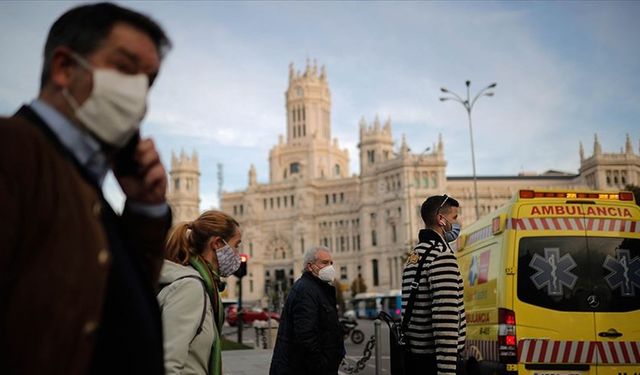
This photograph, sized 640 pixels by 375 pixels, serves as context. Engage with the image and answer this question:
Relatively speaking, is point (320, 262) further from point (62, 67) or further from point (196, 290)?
point (62, 67)

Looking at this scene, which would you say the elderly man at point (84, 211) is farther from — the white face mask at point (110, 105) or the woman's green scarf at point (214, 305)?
the woman's green scarf at point (214, 305)

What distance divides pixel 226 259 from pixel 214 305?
57 centimetres

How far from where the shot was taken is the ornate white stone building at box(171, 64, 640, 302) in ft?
283

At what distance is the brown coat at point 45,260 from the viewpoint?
1610mm

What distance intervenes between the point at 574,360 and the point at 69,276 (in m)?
6.52

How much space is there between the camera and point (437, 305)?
5.75m

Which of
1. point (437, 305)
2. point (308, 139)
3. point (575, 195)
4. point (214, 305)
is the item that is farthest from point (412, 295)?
point (308, 139)

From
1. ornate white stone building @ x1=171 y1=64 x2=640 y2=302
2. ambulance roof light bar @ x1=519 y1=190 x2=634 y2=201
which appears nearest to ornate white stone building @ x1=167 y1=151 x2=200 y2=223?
ornate white stone building @ x1=171 y1=64 x2=640 y2=302

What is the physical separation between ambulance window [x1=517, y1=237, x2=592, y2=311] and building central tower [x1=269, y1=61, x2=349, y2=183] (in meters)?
93.5

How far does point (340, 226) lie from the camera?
3755 inches

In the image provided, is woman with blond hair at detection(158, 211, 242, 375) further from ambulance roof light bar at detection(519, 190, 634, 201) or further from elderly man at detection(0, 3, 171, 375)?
ambulance roof light bar at detection(519, 190, 634, 201)

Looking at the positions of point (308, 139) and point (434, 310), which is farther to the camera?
point (308, 139)

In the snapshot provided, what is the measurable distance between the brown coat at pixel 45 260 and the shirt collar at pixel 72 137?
11cm

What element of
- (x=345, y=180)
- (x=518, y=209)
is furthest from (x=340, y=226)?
(x=518, y=209)
